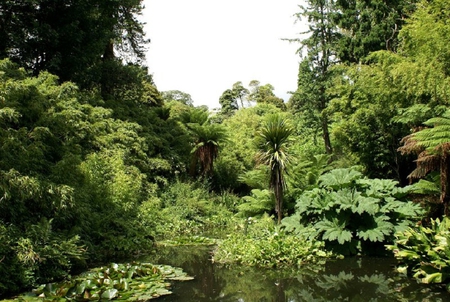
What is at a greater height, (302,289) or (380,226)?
(380,226)

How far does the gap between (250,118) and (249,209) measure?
14192 mm

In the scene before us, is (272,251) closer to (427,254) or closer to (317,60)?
(427,254)

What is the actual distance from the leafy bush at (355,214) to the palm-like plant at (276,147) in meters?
1.52

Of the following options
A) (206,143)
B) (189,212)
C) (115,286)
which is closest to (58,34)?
(206,143)

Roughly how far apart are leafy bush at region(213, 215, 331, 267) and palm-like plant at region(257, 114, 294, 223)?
206 cm

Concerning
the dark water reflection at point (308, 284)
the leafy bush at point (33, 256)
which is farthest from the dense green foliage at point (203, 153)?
the dark water reflection at point (308, 284)

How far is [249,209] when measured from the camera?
11.7 m

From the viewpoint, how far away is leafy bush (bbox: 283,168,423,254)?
288 inches

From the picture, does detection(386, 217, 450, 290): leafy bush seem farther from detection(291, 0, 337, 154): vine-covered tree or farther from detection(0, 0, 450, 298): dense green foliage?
detection(291, 0, 337, 154): vine-covered tree

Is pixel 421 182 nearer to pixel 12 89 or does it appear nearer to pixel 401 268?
pixel 401 268

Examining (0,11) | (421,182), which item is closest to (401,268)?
(421,182)

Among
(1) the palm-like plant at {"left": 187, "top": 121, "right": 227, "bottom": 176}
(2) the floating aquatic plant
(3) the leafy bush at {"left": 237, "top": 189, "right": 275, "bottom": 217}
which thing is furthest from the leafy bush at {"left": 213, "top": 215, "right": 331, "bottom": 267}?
(1) the palm-like plant at {"left": 187, "top": 121, "right": 227, "bottom": 176}

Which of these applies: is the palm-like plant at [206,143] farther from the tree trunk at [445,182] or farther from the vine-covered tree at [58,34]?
the tree trunk at [445,182]

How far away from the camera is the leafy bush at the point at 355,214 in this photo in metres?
7.32
